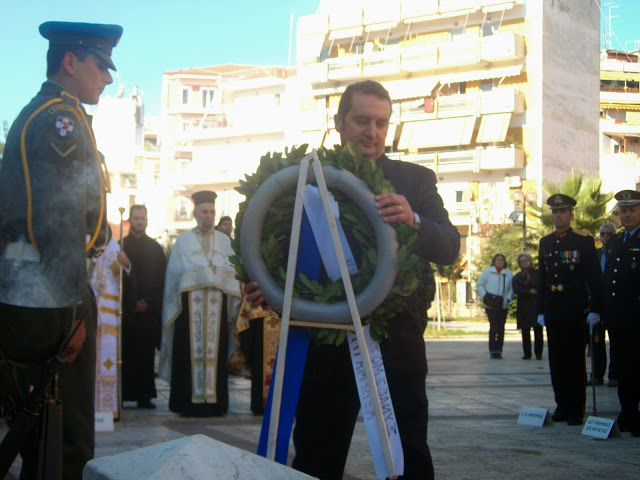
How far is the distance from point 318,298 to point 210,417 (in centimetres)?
636

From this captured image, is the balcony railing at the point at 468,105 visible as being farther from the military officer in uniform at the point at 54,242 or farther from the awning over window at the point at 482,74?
the military officer in uniform at the point at 54,242

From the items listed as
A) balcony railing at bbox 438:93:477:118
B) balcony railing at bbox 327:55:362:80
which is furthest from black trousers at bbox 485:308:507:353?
balcony railing at bbox 327:55:362:80

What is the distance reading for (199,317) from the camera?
1027 centimetres

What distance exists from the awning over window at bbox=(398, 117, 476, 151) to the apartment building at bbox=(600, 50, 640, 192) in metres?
11.9

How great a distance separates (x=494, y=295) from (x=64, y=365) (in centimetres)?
1581

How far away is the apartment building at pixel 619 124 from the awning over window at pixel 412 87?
13409 mm

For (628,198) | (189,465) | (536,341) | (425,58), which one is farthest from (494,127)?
(189,465)

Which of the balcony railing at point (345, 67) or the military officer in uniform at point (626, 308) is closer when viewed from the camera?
the military officer in uniform at point (626, 308)

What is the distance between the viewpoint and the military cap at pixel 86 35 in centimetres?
435

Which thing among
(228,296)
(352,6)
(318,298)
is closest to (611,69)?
(352,6)

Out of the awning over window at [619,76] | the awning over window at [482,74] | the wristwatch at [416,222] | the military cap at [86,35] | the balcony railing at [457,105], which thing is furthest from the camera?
the awning over window at [619,76]

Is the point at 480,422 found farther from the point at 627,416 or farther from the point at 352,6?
the point at 352,6

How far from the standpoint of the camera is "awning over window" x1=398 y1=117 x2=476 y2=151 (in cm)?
5412

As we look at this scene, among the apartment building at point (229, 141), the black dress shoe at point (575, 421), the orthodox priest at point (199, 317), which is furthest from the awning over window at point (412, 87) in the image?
the black dress shoe at point (575, 421)
